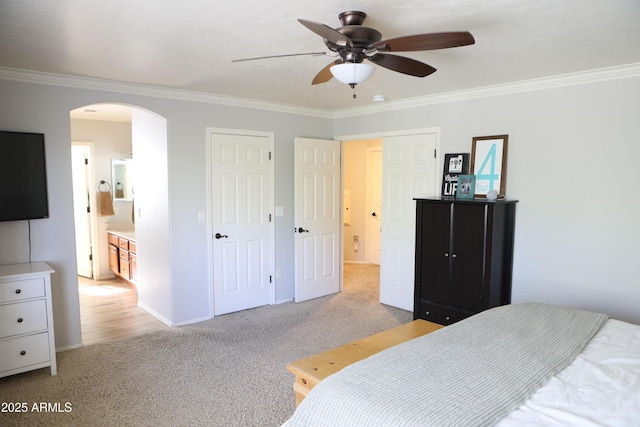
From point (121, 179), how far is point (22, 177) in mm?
3211

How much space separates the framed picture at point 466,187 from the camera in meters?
3.95

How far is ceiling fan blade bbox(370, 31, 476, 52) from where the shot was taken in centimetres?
189

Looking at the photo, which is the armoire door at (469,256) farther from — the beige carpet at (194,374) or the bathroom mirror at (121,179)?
the bathroom mirror at (121,179)

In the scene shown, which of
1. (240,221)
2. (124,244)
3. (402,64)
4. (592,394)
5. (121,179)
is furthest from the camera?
(121,179)

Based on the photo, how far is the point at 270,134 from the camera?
4.81 metres

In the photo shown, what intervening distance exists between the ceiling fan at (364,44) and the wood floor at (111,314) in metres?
3.35

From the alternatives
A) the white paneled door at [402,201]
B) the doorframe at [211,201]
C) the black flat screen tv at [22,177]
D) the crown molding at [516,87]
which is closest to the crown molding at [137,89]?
the doorframe at [211,201]

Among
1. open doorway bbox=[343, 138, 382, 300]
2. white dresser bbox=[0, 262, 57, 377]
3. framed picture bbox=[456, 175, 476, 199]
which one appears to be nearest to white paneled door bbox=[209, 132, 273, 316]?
white dresser bbox=[0, 262, 57, 377]

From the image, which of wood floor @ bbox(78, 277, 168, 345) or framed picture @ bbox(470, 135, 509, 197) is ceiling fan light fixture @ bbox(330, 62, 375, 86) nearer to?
framed picture @ bbox(470, 135, 509, 197)

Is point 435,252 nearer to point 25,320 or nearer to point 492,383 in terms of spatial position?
point 492,383

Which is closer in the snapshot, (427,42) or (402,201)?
(427,42)

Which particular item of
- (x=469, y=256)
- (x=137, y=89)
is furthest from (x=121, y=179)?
(x=469, y=256)

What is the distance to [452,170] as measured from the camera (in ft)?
13.8

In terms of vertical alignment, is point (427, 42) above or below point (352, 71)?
above
